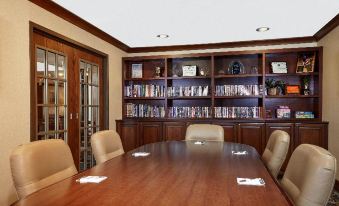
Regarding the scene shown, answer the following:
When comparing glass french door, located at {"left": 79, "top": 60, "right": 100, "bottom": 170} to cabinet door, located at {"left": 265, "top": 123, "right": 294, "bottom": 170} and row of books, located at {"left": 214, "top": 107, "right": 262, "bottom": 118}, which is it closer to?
row of books, located at {"left": 214, "top": 107, "right": 262, "bottom": 118}

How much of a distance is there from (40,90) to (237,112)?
10.6 ft

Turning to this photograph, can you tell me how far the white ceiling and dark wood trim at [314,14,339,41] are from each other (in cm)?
7

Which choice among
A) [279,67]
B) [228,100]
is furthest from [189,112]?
[279,67]

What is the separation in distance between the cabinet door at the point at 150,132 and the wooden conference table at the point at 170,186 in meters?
2.63

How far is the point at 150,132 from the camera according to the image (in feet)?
16.0

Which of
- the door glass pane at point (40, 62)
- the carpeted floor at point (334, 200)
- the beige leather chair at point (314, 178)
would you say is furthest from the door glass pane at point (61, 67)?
the carpeted floor at point (334, 200)

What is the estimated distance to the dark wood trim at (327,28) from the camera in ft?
11.7

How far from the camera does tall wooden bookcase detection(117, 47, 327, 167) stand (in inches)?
174

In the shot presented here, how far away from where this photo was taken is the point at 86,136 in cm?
405

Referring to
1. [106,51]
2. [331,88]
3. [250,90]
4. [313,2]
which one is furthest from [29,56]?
[331,88]

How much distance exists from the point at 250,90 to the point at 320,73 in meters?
1.14

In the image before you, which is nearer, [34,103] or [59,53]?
[34,103]

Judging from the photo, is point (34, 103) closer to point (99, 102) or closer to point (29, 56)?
point (29, 56)

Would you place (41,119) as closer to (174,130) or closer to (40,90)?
(40,90)
